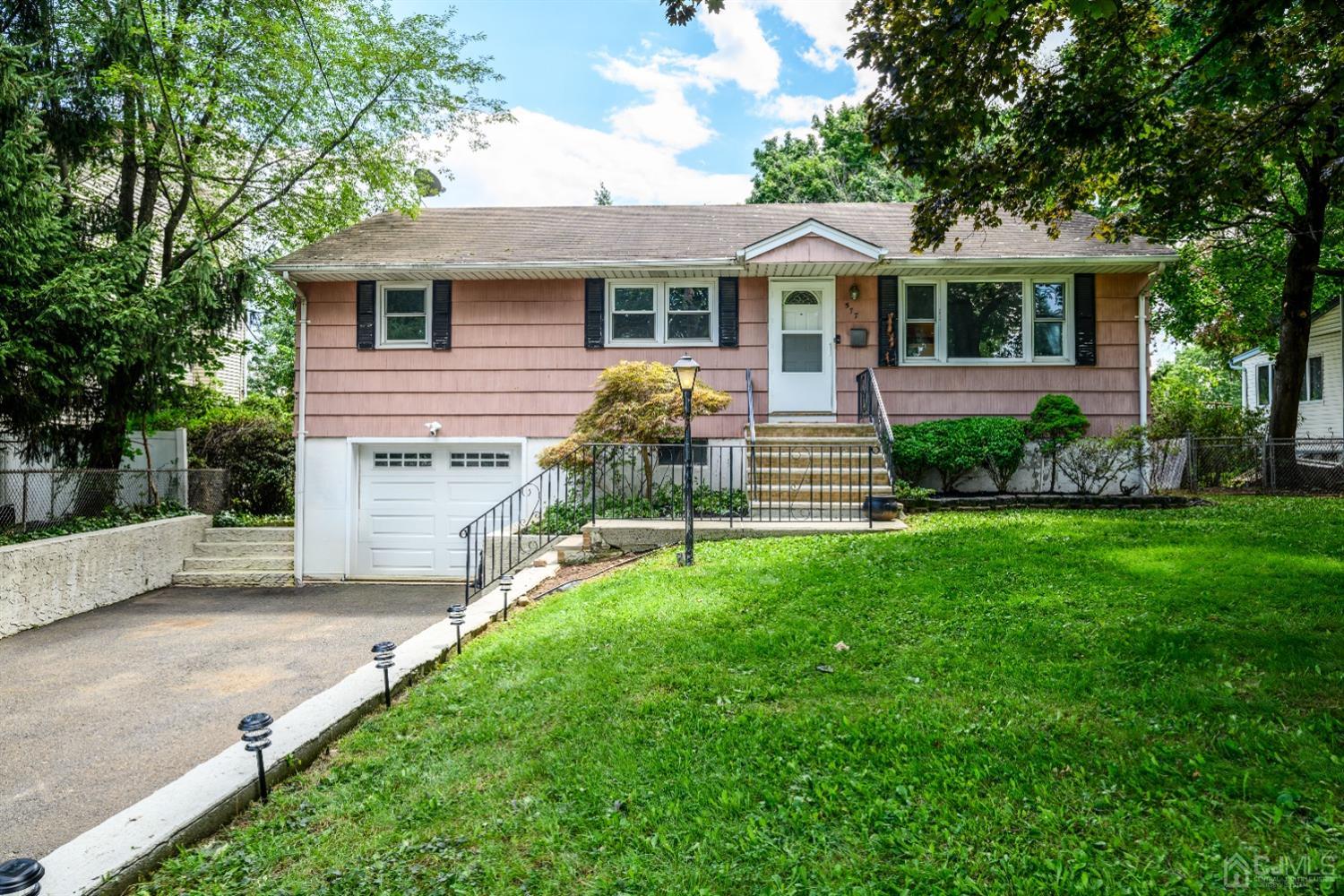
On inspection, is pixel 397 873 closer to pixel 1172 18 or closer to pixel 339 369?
pixel 1172 18

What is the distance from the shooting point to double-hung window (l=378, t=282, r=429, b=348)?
11312mm

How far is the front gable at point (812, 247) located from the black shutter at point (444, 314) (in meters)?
4.65

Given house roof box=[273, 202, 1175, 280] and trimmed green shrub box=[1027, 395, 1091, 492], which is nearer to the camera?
trimmed green shrub box=[1027, 395, 1091, 492]

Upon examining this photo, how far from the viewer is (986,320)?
10.9m

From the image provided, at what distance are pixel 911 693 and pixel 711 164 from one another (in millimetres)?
23318

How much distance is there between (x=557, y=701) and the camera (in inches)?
150

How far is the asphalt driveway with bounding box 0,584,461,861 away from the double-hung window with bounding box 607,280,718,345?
4.78 meters

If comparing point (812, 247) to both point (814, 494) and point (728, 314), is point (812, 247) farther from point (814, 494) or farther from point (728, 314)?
point (814, 494)

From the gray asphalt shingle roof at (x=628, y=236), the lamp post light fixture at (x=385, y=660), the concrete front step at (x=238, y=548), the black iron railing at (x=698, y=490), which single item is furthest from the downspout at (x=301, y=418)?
the lamp post light fixture at (x=385, y=660)

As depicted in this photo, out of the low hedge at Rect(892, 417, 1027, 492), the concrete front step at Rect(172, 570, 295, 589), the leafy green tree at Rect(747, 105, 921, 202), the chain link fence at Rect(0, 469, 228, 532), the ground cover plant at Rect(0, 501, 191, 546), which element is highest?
the leafy green tree at Rect(747, 105, 921, 202)

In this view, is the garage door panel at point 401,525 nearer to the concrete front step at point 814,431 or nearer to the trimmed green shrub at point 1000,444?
the concrete front step at point 814,431

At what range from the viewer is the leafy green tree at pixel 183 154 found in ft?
27.5

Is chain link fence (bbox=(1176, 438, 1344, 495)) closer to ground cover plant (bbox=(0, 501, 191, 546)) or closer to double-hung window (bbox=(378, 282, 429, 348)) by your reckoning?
double-hung window (bbox=(378, 282, 429, 348))

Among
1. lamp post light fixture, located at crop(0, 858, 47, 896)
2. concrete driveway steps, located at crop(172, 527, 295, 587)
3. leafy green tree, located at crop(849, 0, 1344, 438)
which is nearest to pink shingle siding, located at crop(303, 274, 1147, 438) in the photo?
concrete driveway steps, located at crop(172, 527, 295, 587)
